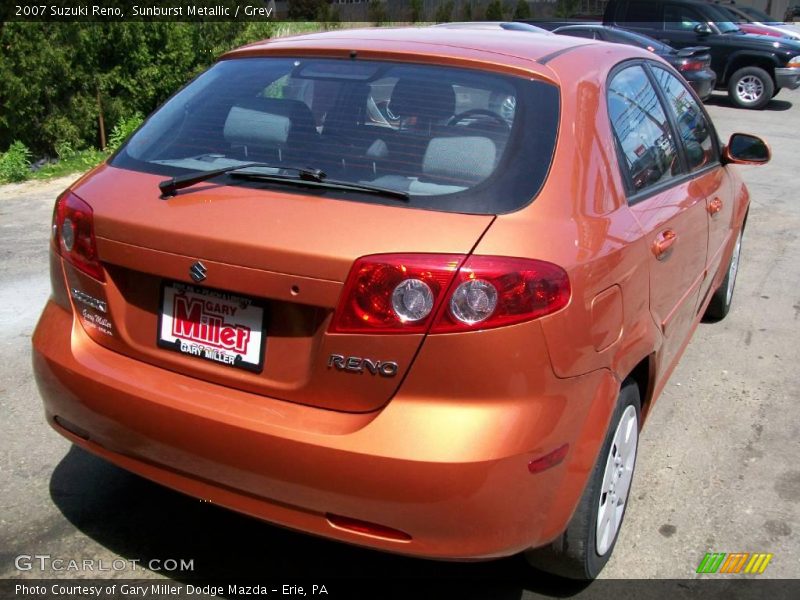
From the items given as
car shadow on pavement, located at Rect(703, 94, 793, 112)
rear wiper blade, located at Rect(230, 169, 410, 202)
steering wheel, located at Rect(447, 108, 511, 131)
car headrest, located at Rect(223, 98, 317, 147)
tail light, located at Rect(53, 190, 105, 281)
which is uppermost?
steering wheel, located at Rect(447, 108, 511, 131)

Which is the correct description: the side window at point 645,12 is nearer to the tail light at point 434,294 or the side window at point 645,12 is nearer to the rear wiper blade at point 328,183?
the rear wiper blade at point 328,183

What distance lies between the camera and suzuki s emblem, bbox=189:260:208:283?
2.49m

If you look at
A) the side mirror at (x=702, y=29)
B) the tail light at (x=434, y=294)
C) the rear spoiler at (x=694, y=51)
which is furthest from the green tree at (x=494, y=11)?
the tail light at (x=434, y=294)

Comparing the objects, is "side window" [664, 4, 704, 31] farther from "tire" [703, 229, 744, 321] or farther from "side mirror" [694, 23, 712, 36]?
"tire" [703, 229, 744, 321]

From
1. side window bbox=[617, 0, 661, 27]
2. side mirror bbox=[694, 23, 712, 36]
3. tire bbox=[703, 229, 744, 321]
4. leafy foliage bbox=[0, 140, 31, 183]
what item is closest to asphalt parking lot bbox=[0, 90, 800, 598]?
tire bbox=[703, 229, 744, 321]

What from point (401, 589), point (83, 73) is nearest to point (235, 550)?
point (401, 589)

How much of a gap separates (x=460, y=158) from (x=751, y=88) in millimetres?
16156

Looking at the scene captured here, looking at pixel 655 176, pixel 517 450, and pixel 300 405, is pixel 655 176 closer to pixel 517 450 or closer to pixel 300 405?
pixel 517 450

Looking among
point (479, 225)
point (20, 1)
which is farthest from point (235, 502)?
point (20, 1)

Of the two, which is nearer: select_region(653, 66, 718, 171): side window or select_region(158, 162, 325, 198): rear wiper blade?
select_region(158, 162, 325, 198): rear wiper blade

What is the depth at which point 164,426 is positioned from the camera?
8.38 feet

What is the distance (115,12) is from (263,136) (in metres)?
7.65

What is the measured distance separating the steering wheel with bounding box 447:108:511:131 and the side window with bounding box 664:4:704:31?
16480 mm

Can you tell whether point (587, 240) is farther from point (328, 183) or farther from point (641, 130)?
point (641, 130)
